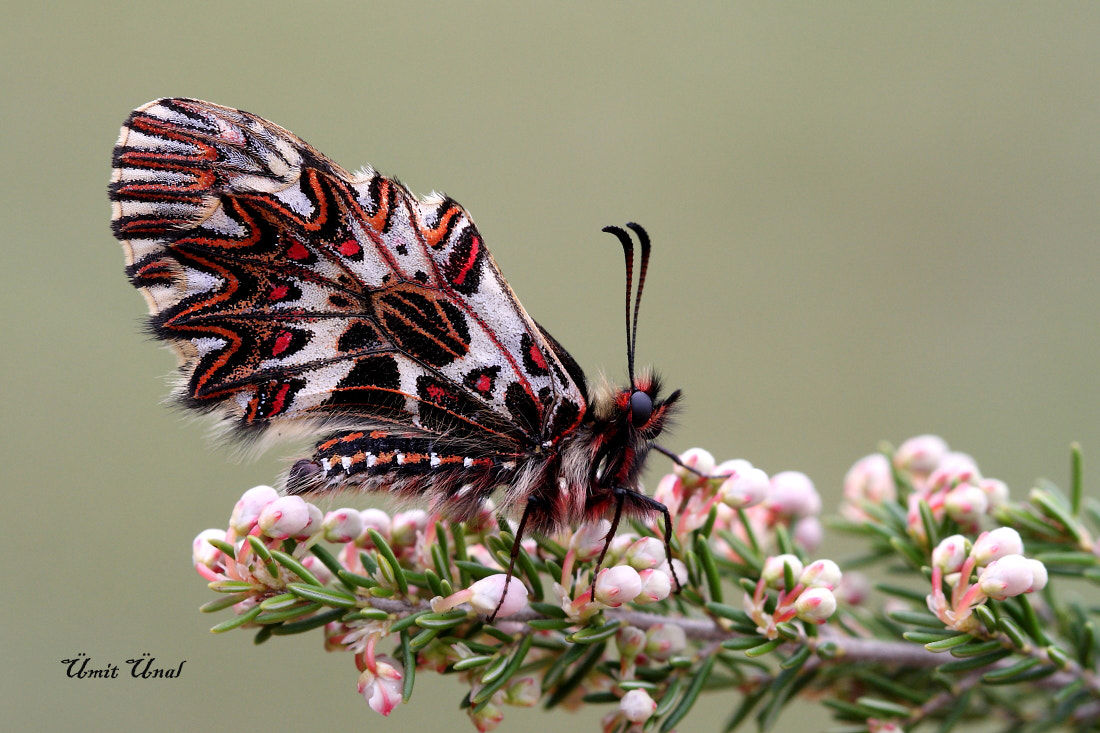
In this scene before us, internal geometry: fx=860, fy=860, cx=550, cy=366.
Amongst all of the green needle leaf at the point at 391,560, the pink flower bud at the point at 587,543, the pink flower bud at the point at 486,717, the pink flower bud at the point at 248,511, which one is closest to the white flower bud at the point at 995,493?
the pink flower bud at the point at 587,543

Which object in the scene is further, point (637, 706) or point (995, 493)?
point (995, 493)

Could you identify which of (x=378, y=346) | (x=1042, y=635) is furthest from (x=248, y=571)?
(x=1042, y=635)

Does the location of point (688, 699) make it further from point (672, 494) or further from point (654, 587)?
point (672, 494)

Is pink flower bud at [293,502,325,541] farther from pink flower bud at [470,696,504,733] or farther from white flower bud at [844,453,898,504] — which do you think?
white flower bud at [844,453,898,504]

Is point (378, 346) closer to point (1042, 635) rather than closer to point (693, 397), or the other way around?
point (1042, 635)

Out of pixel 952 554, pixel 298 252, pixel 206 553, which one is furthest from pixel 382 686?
pixel 952 554

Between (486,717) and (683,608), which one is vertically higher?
(683,608)

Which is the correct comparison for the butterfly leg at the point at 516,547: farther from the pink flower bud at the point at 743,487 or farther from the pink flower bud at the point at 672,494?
the pink flower bud at the point at 743,487

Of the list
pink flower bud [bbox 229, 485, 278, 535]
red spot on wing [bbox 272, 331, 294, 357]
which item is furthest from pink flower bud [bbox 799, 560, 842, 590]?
red spot on wing [bbox 272, 331, 294, 357]
